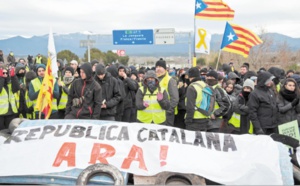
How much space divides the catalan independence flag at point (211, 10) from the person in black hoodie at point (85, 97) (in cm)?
695

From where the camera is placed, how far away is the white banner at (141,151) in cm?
452

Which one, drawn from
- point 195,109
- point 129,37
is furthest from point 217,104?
point 129,37

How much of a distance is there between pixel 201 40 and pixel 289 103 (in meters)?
5.69

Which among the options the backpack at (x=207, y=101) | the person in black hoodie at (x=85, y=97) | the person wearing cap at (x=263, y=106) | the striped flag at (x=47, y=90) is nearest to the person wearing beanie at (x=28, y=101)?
the striped flag at (x=47, y=90)

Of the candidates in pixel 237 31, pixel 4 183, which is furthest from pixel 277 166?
pixel 237 31

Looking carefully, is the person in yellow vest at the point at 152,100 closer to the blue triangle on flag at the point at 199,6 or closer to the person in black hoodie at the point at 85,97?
the person in black hoodie at the point at 85,97

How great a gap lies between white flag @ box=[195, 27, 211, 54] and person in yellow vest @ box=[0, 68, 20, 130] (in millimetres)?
6263

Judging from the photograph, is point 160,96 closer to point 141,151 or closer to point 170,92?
point 170,92

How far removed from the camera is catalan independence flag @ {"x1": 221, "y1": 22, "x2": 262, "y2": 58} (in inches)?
468

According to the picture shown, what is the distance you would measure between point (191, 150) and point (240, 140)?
76cm

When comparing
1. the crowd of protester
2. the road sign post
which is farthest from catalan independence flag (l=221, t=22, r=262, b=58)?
the road sign post

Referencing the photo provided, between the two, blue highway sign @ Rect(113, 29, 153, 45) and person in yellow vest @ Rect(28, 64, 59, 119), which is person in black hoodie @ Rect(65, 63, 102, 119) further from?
blue highway sign @ Rect(113, 29, 153, 45)

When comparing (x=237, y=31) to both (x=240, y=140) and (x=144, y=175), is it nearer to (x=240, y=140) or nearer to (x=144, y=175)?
(x=240, y=140)

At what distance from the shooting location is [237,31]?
1199cm
